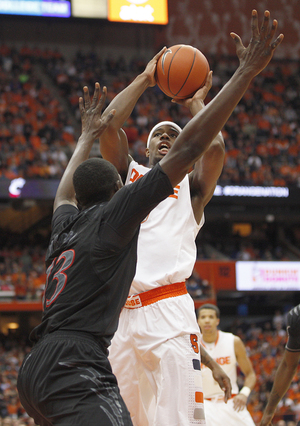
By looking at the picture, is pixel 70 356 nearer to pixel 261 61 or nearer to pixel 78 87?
pixel 261 61

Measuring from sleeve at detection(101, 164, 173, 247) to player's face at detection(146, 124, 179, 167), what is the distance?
1829 mm

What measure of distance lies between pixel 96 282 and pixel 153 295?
50.3 inches

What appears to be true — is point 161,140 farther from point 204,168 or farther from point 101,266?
point 101,266

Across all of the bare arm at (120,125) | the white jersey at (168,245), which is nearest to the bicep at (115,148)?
the bare arm at (120,125)

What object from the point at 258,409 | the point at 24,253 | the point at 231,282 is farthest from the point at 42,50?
the point at 258,409

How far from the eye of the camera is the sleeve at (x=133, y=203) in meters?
2.15

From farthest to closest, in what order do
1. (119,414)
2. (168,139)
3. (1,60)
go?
(1,60) → (168,139) → (119,414)

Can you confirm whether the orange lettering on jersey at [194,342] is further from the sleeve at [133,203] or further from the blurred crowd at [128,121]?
the blurred crowd at [128,121]

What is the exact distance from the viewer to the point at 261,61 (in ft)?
7.65

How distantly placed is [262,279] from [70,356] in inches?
652

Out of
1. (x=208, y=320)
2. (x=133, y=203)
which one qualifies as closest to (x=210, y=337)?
(x=208, y=320)

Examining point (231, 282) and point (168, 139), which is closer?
point (168, 139)

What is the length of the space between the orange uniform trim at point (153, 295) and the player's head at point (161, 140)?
1.03 m

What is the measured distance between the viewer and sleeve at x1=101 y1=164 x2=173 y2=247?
215cm
